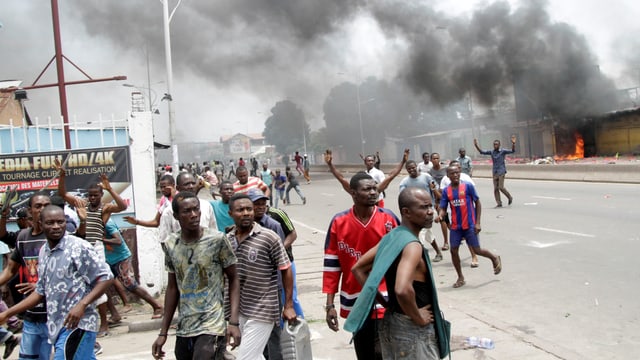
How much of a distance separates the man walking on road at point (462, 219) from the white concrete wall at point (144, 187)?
349 cm

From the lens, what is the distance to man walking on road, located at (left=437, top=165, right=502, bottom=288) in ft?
22.1

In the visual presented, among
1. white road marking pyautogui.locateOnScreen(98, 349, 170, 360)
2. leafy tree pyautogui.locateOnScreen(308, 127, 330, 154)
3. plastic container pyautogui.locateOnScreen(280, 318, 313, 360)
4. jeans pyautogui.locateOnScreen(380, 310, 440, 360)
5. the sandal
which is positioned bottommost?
white road marking pyautogui.locateOnScreen(98, 349, 170, 360)

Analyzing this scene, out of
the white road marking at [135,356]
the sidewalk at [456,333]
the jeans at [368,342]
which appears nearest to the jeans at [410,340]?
the jeans at [368,342]

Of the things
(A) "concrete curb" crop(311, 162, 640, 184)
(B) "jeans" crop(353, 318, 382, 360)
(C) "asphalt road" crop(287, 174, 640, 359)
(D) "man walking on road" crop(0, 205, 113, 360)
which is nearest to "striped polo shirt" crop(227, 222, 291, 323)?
(B) "jeans" crop(353, 318, 382, 360)

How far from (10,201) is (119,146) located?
1.33 metres

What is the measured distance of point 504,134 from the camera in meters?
39.2

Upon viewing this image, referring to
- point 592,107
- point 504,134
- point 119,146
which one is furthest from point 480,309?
point 504,134

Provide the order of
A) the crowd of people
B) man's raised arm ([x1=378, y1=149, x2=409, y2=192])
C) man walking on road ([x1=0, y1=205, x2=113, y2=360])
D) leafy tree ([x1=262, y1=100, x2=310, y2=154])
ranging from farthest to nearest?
leafy tree ([x1=262, y1=100, x2=310, y2=154]) → man's raised arm ([x1=378, y1=149, x2=409, y2=192]) → man walking on road ([x1=0, y1=205, x2=113, y2=360]) → the crowd of people

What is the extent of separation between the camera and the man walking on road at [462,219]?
22.1 ft

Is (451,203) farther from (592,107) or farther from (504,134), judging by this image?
(504,134)

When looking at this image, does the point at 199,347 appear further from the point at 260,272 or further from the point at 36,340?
the point at 36,340

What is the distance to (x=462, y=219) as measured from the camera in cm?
678

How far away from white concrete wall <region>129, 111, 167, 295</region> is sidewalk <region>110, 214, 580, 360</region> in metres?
0.42

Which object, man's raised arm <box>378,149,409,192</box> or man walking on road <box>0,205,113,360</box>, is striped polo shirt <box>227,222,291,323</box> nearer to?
man walking on road <box>0,205,113,360</box>
